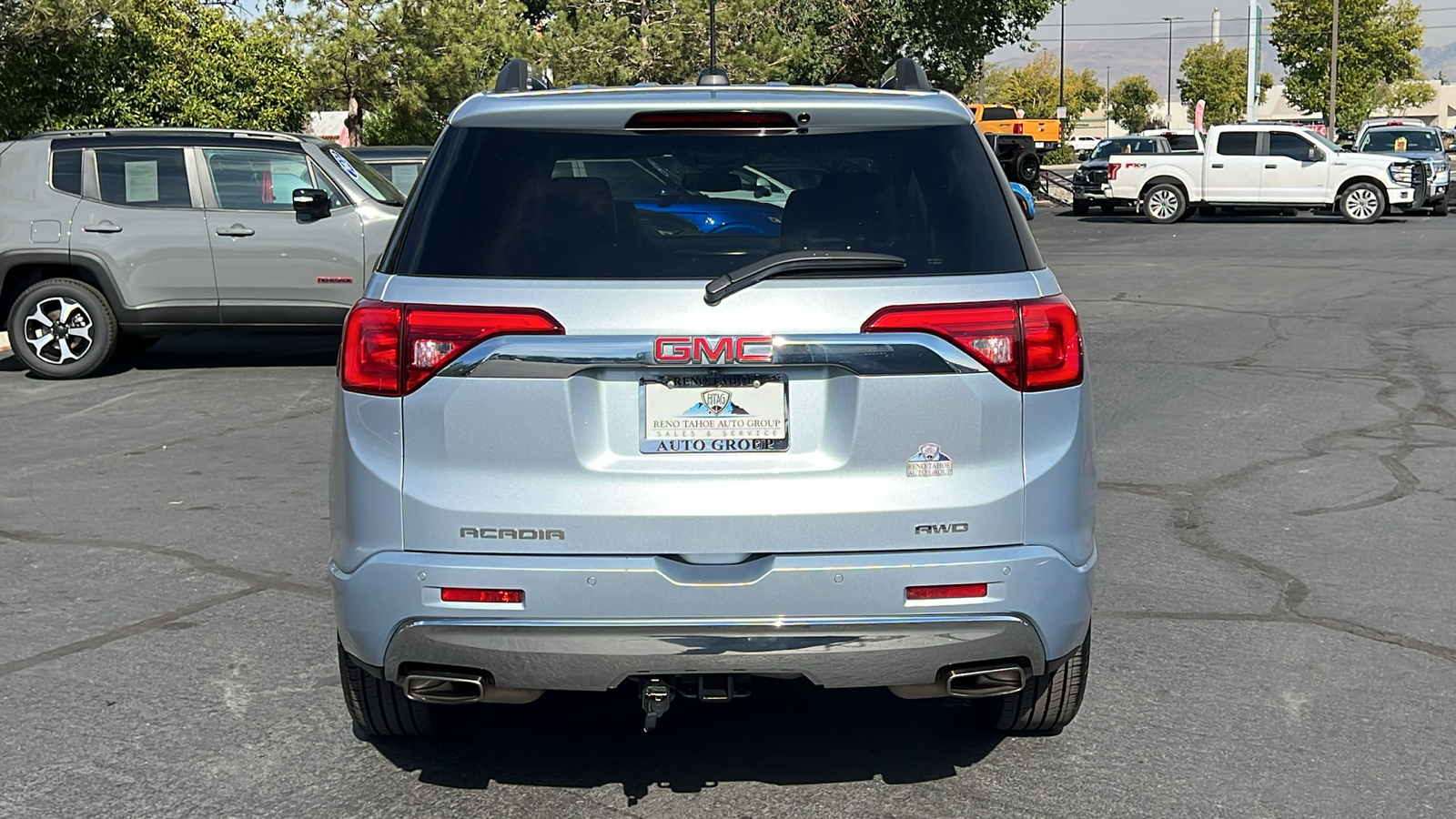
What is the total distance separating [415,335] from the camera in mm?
3682

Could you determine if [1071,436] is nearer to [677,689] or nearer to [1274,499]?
[677,689]

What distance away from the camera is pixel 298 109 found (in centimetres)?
2433

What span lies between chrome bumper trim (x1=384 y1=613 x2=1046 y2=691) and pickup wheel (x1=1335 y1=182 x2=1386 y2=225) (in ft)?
94.1

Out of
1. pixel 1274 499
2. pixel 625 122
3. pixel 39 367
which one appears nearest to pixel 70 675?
pixel 625 122

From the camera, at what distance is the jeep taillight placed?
3631 mm

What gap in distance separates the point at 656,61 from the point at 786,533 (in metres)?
29.1

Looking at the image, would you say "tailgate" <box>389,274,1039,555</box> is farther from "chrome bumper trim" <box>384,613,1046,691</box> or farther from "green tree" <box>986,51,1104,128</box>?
"green tree" <box>986,51,1104,128</box>

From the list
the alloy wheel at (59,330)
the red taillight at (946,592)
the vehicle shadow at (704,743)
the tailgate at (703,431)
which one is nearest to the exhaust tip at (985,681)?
the red taillight at (946,592)

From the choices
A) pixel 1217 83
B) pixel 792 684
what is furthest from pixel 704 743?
pixel 1217 83

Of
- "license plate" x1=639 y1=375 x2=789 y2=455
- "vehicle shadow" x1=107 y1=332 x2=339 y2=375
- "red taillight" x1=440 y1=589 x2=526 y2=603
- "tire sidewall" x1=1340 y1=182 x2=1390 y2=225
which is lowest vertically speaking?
"tire sidewall" x1=1340 y1=182 x2=1390 y2=225

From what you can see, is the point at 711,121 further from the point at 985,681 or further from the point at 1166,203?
the point at 1166,203

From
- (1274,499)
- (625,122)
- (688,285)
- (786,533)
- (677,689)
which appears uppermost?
(625,122)

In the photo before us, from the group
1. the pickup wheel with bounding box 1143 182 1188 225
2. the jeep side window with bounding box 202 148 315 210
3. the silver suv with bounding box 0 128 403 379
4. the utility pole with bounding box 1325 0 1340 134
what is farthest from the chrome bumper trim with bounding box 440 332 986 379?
the utility pole with bounding box 1325 0 1340 134

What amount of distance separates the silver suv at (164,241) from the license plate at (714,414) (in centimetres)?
848
